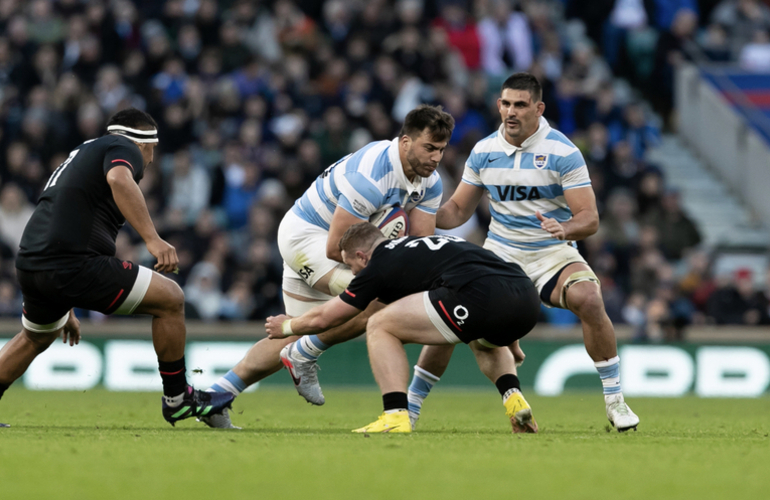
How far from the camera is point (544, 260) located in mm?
8305

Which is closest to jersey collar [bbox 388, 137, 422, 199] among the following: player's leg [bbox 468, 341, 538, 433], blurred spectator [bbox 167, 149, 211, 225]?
player's leg [bbox 468, 341, 538, 433]

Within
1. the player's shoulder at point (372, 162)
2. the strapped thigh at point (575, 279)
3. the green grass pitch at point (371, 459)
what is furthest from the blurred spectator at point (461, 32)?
the player's shoulder at point (372, 162)

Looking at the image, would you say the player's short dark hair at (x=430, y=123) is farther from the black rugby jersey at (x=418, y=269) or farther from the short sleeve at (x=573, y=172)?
the short sleeve at (x=573, y=172)

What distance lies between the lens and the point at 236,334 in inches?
585

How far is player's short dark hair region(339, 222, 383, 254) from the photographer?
729cm

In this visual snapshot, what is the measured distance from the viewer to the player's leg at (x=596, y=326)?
7902mm

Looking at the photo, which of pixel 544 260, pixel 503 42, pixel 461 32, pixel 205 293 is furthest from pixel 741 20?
pixel 544 260

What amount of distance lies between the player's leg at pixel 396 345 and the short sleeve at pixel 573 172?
5.06 ft

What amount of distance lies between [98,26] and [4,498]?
14781 mm

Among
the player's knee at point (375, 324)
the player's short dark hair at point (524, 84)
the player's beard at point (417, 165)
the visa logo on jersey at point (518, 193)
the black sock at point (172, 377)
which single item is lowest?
the black sock at point (172, 377)

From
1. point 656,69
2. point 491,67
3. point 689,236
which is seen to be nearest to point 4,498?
point 689,236

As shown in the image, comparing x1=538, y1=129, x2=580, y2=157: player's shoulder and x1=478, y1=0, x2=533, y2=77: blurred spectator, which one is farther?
x1=478, y1=0, x2=533, y2=77: blurred spectator

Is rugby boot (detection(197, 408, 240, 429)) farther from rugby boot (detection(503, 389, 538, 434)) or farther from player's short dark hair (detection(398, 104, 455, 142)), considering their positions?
player's short dark hair (detection(398, 104, 455, 142))

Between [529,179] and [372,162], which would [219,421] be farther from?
[529,179]
